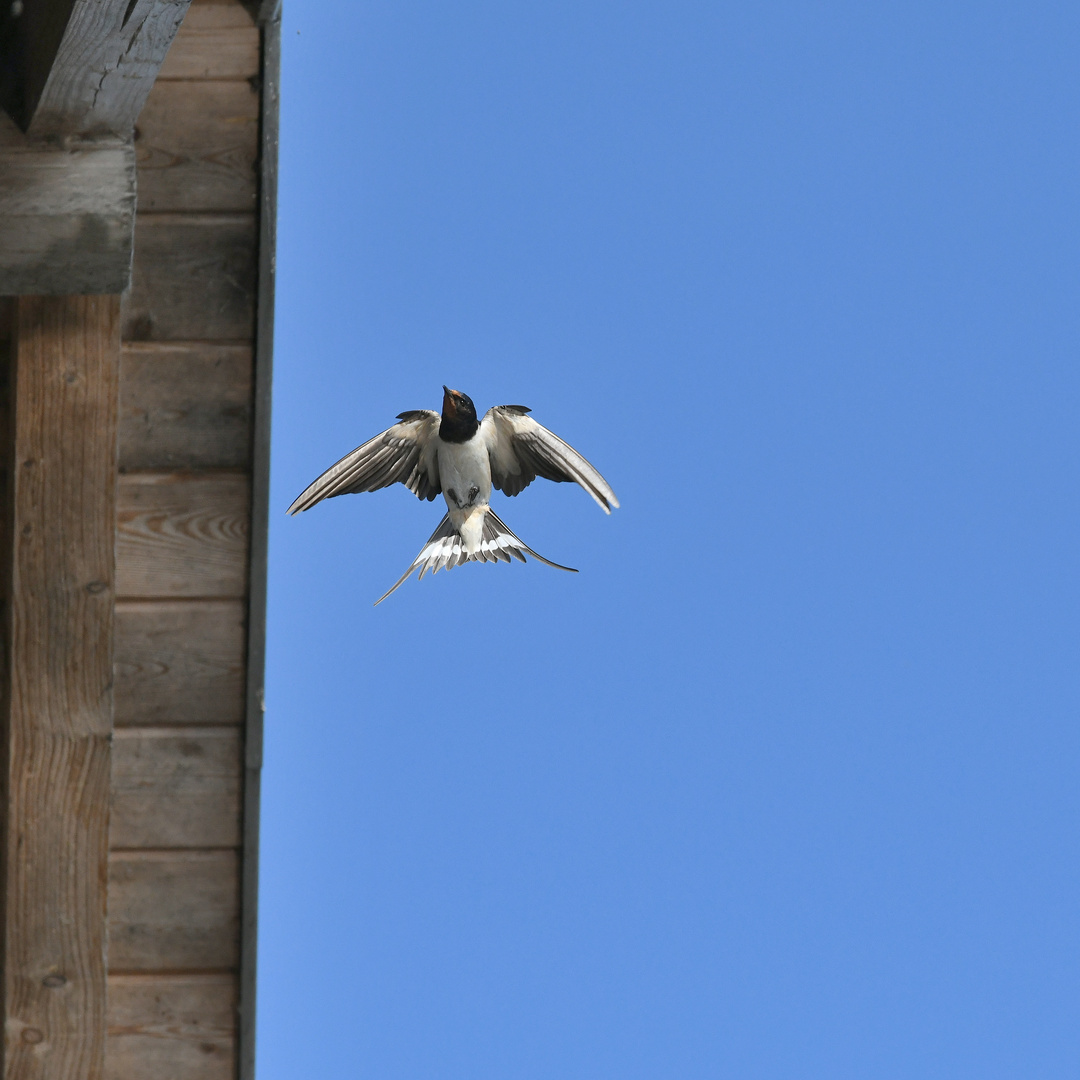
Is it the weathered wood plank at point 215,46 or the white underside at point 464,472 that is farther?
the white underside at point 464,472

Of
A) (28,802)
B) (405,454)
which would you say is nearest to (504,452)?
(405,454)

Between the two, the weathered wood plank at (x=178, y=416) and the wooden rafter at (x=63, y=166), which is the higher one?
the wooden rafter at (x=63, y=166)

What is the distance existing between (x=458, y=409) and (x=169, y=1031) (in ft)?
7.82

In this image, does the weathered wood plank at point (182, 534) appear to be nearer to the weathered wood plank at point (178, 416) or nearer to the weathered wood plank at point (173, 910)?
the weathered wood plank at point (178, 416)

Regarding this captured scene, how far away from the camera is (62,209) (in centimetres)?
134

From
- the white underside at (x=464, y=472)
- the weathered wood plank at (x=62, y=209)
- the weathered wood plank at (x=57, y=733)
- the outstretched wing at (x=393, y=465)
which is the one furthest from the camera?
the white underside at (x=464, y=472)

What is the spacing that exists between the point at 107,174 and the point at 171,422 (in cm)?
39

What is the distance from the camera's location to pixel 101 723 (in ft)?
5.12

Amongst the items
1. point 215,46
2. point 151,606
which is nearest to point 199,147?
point 215,46

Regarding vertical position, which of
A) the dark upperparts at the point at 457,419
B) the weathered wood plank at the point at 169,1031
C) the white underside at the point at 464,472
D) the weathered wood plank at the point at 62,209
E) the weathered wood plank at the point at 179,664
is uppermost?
the dark upperparts at the point at 457,419

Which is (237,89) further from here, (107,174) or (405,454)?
(405,454)

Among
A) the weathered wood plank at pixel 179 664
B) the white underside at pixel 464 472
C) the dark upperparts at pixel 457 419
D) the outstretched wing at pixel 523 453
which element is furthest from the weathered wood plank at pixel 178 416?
the dark upperparts at pixel 457 419

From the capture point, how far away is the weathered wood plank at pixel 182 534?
1.62 metres

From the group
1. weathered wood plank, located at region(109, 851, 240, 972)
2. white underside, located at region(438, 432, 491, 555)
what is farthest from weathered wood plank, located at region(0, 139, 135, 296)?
white underside, located at region(438, 432, 491, 555)
